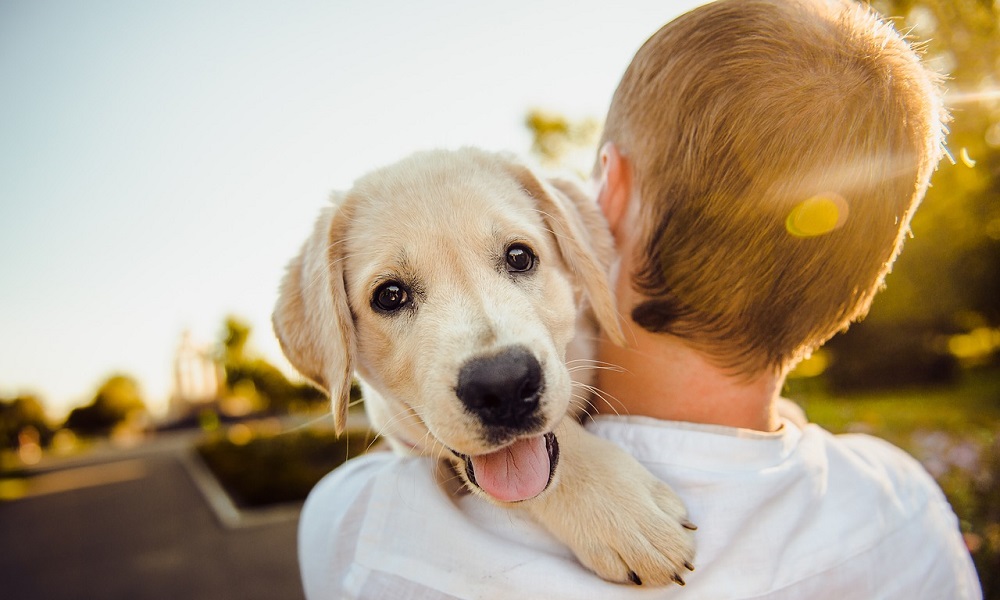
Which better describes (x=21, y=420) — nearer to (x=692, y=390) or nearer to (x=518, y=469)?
(x=518, y=469)

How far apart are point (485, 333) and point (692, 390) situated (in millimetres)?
731

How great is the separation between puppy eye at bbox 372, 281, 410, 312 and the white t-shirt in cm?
65

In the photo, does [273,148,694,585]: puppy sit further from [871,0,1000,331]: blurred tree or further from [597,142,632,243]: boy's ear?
[871,0,1000,331]: blurred tree

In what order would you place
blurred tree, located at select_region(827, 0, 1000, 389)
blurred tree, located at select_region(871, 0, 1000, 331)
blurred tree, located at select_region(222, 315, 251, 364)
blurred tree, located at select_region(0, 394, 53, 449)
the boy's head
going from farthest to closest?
blurred tree, located at select_region(222, 315, 251, 364)
blurred tree, located at select_region(0, 394, 53, 449)
blurred tree, located at select_region(827, 0, 1000, 389)
blurred tree, located at select_region(871, 0, 1000, 331)
the boy's head

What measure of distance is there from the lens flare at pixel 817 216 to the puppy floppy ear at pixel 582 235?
2.19 feet

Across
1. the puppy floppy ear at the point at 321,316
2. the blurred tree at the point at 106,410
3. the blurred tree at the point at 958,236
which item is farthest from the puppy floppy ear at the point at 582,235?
the blurred tree at the point at 106,410

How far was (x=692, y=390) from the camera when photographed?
2.28 metres

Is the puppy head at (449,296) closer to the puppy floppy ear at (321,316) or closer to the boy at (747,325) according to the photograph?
the puppy floppy ear at (321,316)

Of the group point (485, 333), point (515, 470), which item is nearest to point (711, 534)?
point (515, 470)

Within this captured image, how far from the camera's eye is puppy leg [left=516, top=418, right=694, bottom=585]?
186 centimetres

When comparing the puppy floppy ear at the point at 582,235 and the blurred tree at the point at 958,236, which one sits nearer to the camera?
the puppy floppy ear at the point at 582,235

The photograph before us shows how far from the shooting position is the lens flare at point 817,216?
2.03m

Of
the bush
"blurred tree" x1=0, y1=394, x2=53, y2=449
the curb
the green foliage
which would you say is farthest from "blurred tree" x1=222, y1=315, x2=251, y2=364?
the bush

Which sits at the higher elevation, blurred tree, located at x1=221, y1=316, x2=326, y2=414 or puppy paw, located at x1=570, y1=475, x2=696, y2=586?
puppy paw, located at x1=570, y1=475, x2=696, y2=586
